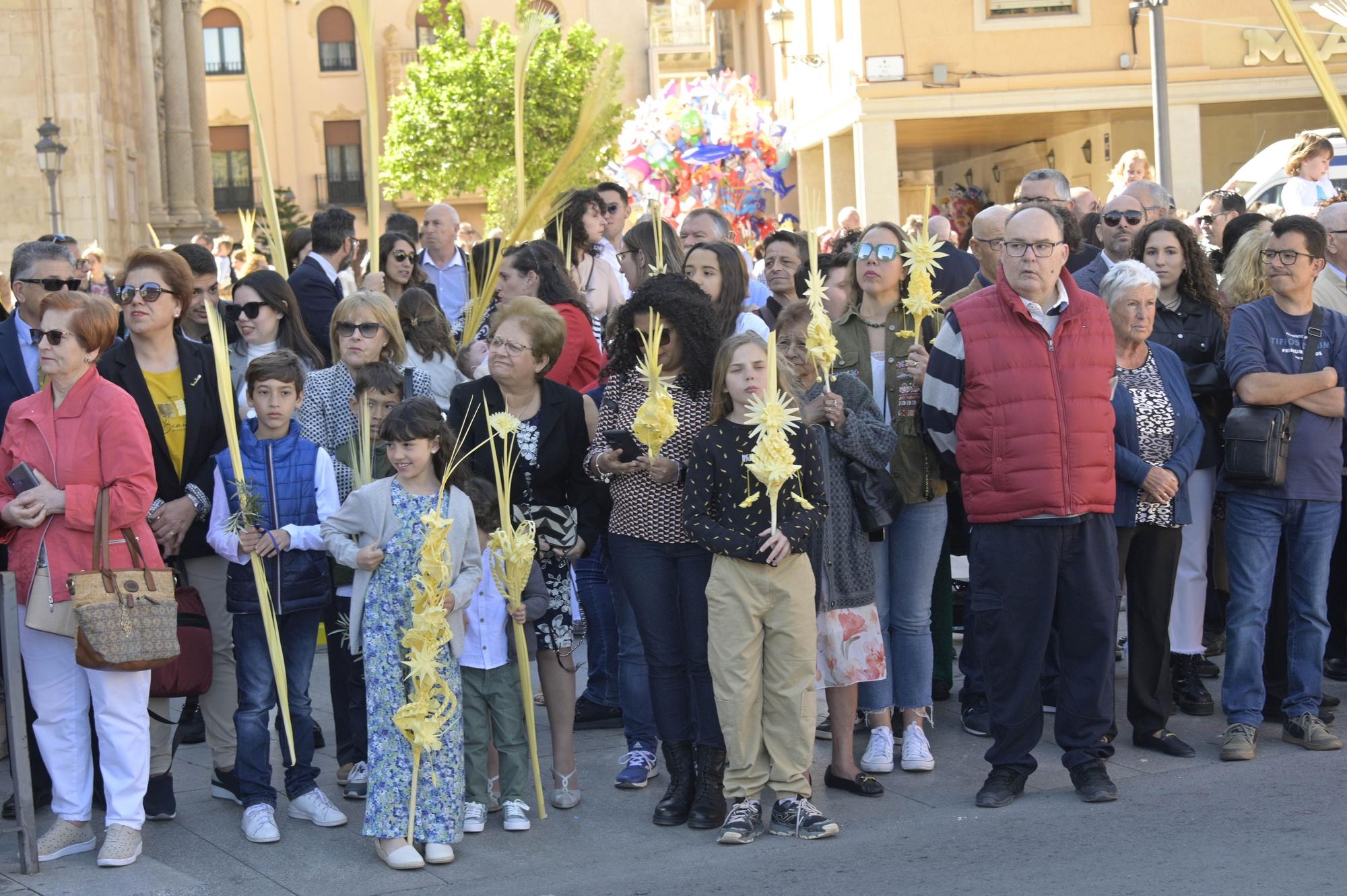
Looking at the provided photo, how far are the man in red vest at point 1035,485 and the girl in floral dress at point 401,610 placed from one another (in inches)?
78.3

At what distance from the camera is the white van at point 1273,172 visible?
A: 15.1 meters

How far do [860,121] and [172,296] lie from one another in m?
20.2

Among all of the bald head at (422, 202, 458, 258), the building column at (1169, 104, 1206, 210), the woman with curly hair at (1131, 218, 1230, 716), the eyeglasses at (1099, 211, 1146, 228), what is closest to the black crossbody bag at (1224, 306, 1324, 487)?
the woman with curly hair at (1131, 218, 1230, 716)

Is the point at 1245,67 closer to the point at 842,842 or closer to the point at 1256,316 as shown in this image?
the point at 1256,316

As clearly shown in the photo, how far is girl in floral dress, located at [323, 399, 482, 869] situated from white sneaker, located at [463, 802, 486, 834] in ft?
0.69

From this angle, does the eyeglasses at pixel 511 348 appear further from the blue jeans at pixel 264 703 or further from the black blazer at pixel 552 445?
the blue jeans at pixel 264 703

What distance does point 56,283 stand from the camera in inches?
258

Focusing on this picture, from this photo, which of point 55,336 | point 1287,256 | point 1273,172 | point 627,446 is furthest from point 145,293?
point 1273,172

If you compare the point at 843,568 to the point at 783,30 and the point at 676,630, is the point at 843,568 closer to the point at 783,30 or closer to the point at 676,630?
the point at 676,630

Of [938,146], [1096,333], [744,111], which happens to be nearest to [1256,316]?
[1096,333]

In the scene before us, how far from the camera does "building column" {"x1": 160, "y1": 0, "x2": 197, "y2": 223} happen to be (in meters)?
32.6

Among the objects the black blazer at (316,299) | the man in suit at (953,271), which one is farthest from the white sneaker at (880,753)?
the black blazer at (316,299)

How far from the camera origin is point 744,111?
779 inches

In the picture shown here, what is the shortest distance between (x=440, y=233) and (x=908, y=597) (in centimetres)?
489
